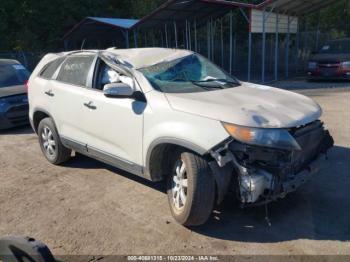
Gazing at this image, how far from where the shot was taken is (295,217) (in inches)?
164

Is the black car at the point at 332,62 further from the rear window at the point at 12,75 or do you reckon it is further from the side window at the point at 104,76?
the side window at the point at 104,76

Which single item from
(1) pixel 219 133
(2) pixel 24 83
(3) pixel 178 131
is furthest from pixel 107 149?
(2) pixel 24 83

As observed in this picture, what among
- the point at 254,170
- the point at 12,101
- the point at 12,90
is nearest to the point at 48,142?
the point at 12,101

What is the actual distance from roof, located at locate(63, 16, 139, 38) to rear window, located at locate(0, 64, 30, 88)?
8880mm

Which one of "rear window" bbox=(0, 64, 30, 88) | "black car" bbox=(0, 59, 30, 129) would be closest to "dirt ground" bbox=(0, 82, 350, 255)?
"black car" bbox=(0, 59, 30, 129)

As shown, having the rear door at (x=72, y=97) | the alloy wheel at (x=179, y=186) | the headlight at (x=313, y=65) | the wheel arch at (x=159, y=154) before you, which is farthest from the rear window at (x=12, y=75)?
the headlight at (x=313, y=65)

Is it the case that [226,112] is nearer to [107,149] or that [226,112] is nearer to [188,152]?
[188,152]

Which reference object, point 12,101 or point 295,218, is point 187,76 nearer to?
point 295,218

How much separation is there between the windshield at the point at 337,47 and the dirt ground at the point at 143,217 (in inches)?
429

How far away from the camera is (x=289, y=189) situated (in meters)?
3.76

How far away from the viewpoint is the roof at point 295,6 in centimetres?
1524

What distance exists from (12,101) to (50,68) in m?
2.98

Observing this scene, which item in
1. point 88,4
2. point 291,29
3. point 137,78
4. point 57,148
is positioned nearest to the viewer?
point 137,78

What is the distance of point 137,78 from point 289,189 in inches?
80.3
